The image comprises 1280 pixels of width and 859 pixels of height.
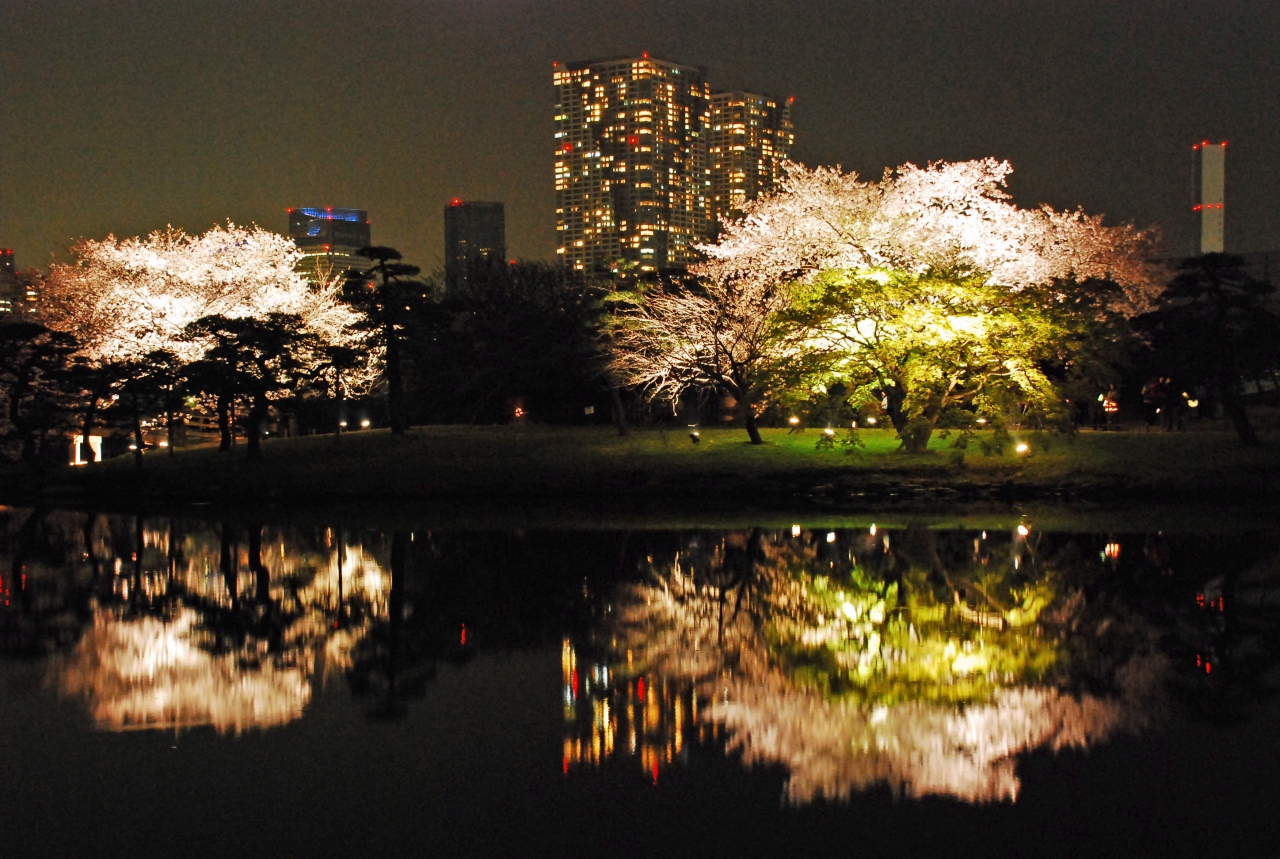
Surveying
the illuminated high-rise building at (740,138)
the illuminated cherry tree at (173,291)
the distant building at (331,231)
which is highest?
the illuminated high-rise building at (740,138)

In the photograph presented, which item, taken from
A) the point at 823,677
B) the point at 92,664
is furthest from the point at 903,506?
the point at 92,664

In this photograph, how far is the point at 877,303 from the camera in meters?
29.2

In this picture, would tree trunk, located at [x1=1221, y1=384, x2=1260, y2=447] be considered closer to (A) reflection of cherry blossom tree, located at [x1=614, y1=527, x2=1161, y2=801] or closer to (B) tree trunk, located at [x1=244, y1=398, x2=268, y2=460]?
(A) reflection of cherry blossom tree, located at [x1=614, y1=527, x2=1161, y2=801]

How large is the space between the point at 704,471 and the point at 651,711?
20762 mm

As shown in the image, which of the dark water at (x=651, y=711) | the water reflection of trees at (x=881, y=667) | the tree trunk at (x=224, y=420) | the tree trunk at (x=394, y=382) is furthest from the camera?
the tree trunk at (x=394, y=382)

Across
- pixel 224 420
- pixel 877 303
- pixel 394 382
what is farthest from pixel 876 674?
pixel 394 382

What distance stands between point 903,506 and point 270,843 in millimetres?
20440

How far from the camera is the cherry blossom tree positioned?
2842 centimetres

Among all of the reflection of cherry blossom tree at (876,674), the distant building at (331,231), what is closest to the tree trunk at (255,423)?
the reflection of cherry blossom tree at (876,674)

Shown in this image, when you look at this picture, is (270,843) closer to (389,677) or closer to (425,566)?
(389,677)

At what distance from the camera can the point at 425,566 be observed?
15453 mm

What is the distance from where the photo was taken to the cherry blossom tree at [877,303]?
28.4 meters

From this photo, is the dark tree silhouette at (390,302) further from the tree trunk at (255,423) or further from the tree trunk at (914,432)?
the tree trunk at (914,432)

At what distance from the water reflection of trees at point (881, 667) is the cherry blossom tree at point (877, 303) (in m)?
14.2
